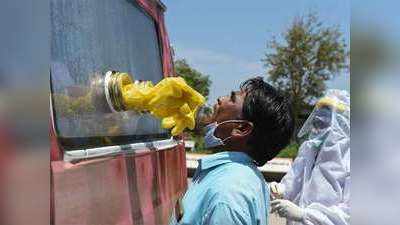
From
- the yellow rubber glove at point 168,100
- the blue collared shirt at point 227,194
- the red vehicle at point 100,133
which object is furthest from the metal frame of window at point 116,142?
the blue collared shirt at point 227,194

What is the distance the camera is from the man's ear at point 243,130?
1402 millimetres

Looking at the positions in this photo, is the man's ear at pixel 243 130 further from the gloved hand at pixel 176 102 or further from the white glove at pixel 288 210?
the white glove at pixel 288 210

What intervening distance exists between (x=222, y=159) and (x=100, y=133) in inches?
17.8

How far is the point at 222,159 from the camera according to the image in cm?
134

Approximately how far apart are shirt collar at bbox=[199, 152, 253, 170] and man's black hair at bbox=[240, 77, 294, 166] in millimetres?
56

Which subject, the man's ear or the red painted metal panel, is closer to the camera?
Answer: the red painted metal panel

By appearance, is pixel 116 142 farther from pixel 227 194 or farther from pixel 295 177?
pixel 295 177

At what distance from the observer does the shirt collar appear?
133 cm

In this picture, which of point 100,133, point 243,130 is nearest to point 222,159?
point 243,130

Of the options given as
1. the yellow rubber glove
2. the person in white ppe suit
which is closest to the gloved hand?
the yellow rubber glove

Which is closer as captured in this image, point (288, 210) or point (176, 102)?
point (176, 102)

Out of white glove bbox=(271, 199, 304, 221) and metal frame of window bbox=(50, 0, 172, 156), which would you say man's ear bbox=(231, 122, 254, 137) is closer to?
metal frame of window bbox=(50, 0, 172, 156)
